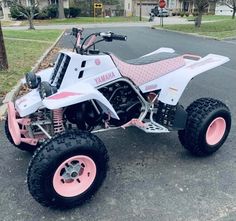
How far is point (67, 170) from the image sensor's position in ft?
9.76

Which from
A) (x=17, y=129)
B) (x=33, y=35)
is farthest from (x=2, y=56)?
(x=33, y=35)

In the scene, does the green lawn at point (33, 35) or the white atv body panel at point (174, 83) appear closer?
the white atv body panel at point (174, 83)

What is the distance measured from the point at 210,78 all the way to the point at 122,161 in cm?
492

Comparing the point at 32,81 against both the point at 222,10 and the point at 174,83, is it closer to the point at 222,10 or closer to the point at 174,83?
the point at 174,83

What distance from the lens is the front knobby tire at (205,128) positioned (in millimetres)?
3703

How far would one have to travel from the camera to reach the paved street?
114 inches

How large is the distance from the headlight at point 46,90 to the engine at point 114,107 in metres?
0.27

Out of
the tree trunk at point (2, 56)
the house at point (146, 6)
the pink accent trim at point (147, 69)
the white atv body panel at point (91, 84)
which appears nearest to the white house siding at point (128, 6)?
the house at point (146, 6)

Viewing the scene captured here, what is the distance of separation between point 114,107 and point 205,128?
1054 millimetres

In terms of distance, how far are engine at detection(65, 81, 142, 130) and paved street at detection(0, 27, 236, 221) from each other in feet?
1.79

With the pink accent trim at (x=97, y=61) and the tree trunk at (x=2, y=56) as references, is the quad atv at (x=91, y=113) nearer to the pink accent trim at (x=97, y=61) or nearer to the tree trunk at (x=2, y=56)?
the pink accent trim at (x=97, y=61)

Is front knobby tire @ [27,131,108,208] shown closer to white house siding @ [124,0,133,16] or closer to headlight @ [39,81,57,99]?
headlight @ [39,81,57,99]

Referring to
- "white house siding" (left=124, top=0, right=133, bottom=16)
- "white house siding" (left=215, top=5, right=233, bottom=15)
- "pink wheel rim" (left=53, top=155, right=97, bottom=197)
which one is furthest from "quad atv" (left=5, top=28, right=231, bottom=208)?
"white house siding" (left=124, top=0, right=133, bottom=16)

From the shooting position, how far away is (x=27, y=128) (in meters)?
3.50
